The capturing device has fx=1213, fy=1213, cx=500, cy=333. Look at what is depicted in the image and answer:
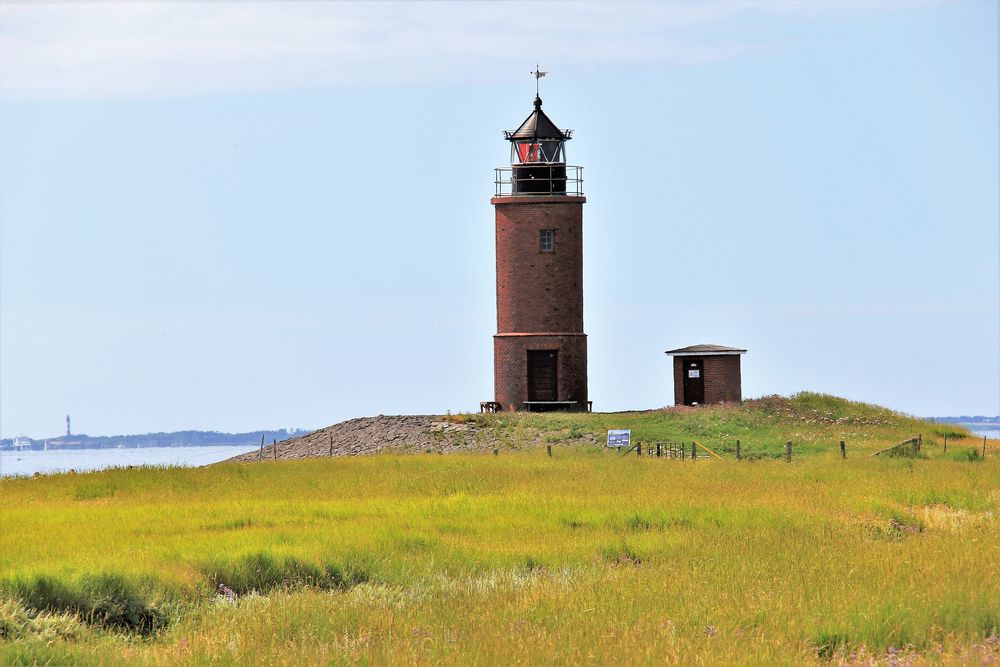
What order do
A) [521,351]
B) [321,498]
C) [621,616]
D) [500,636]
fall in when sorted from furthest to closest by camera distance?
1. [521,351]
2. [321,498]
3. [621,616]
4. [500,636]

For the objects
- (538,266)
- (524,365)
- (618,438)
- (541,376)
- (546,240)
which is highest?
(546,240)

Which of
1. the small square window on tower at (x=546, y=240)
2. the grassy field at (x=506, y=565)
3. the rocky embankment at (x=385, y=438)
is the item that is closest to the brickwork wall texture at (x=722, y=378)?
the small square window on tower at (x=546, y=240)

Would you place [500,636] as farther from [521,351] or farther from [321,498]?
[521,351]

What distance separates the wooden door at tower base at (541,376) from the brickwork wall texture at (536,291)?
0.25 m

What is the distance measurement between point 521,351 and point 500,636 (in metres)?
36.0

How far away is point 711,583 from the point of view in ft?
43.3

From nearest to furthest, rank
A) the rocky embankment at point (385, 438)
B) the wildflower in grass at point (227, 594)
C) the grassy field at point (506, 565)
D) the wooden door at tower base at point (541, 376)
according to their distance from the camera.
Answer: the grassy field at point (506, 565), the wildflower in grass at point (227, 594), the rocky embankment at point (385, 438), the wooden door at tower base at point (541, 376)

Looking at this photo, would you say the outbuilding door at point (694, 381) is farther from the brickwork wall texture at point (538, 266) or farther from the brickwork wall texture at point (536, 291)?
the brickwork wall texture at point (538, 266)

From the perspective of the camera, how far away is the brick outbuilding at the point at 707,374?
45750 mm

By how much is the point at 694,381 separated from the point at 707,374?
2.14 ft

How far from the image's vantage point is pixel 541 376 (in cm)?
Result: 4672

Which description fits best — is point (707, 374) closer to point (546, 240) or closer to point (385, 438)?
point (546, 240)

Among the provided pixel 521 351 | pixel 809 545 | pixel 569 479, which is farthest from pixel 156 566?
pixel 521 351

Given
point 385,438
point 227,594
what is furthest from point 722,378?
point 227,594
